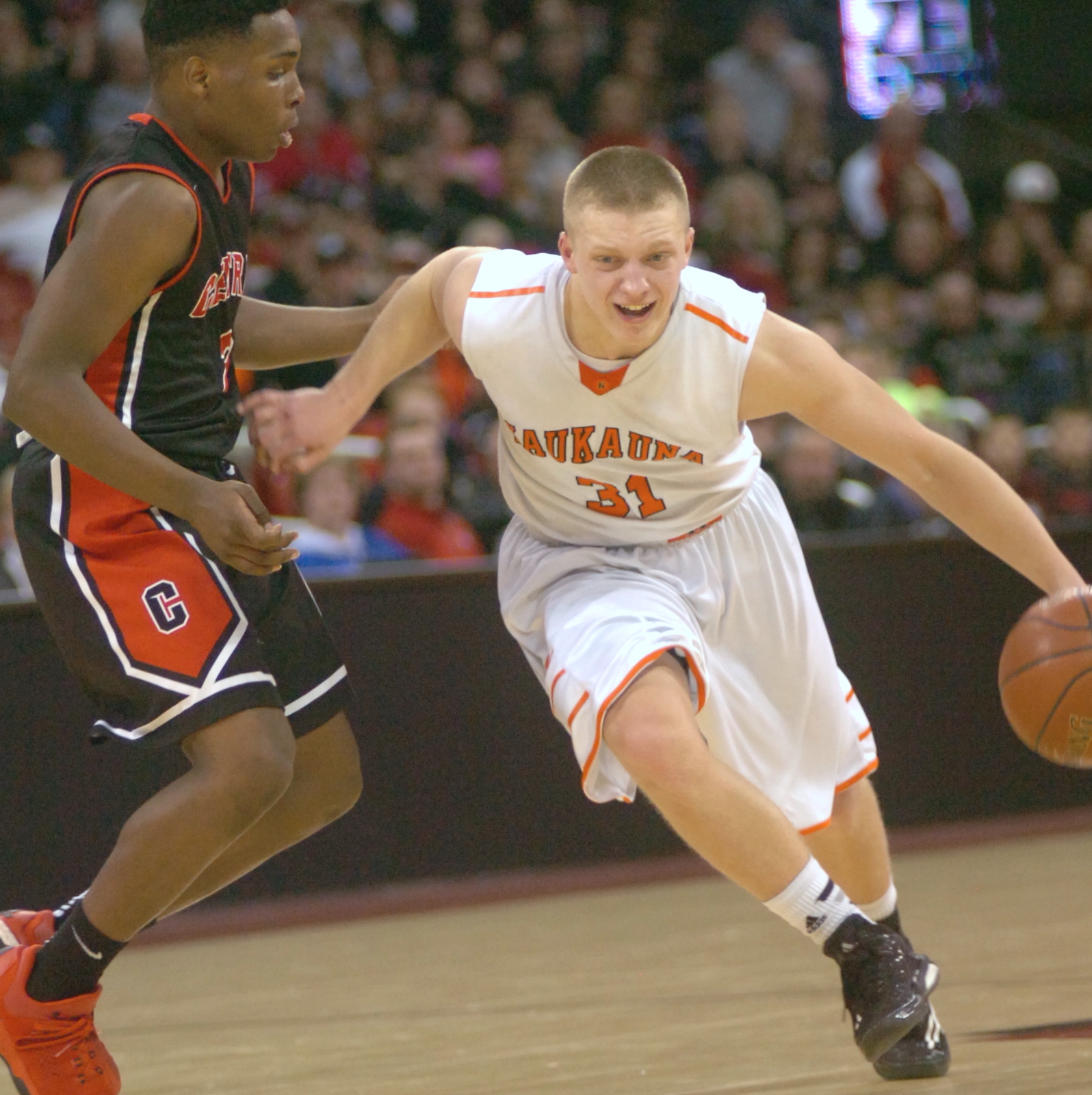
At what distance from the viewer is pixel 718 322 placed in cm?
303

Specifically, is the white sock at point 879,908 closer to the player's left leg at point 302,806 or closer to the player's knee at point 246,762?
the player's left leg at point 302,806

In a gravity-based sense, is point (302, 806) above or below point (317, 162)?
above

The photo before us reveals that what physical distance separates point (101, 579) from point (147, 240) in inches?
22.2

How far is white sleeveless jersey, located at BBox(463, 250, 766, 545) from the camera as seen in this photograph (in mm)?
3033

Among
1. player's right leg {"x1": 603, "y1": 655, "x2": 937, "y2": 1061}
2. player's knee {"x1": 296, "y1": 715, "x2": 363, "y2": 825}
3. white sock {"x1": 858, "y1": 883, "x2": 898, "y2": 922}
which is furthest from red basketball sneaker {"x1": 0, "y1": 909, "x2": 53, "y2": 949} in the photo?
white sock {"x1": 858, "y1": 883, "x2": 898, "y2": 922}

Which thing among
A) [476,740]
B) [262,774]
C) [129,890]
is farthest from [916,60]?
[129,890]

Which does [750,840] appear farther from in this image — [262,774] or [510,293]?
[510,293]

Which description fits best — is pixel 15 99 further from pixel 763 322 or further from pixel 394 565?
pixel 763 322

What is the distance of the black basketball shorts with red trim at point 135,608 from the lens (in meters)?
2.75

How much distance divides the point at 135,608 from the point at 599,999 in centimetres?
165

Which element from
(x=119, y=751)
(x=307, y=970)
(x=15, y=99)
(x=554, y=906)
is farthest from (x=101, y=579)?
(x=15, y=99)

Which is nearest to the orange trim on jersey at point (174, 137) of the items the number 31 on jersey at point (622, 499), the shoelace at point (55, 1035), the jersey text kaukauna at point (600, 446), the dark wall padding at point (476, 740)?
the jersey text kaukauna at point (600, 446)

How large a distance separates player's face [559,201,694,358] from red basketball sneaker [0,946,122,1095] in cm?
147

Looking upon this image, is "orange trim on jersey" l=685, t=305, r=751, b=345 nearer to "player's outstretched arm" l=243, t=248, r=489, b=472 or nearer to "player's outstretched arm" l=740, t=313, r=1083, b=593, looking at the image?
"player's outstretched arm" l=740, t=313, r=1083, b=593
